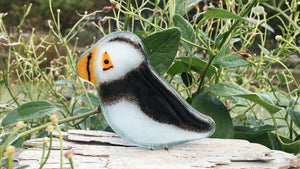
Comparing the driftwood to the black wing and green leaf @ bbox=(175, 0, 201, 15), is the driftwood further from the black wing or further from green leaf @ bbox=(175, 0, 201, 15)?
green leaf @ bbox=(175, 0, 201, 15)

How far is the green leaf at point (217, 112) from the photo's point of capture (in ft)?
1.25

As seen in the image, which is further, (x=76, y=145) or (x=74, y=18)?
(x=74, y=18)

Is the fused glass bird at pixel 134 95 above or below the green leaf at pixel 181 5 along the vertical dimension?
below

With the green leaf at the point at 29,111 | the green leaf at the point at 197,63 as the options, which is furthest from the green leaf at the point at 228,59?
the green leaf at the point at 29,111

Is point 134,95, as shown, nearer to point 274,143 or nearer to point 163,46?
point 163,46

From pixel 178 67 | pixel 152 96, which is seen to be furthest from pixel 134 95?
pixel 178 67

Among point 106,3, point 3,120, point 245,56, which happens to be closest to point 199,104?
point 245,56

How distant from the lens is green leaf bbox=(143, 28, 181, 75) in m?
0.34

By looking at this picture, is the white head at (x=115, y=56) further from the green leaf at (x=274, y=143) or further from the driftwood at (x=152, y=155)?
the green leaf at (x=274, y=143)

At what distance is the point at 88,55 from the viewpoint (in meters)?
0.31

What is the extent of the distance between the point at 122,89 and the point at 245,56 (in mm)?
153

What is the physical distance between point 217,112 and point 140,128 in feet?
0.38

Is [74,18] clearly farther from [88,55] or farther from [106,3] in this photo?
[88,55]

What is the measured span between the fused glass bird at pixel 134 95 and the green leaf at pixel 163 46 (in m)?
0.04
